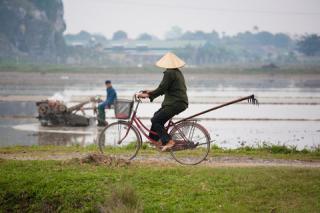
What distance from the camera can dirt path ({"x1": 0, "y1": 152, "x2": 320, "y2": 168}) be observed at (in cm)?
1241

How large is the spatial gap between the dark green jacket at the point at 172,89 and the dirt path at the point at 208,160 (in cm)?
138

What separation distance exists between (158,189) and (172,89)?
211 centimetres

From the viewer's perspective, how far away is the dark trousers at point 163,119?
11.5m

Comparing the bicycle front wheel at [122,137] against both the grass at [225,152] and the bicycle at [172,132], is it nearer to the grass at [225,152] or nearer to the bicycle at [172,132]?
the bicycle at [172,132]

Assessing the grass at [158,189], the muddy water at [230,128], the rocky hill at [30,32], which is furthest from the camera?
the rocky hill at [30,32]

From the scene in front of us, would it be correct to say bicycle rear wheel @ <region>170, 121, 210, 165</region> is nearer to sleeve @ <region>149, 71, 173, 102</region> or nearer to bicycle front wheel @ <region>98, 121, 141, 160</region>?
bicycle front wheel @ <region>98, 121, 141, 160</region>

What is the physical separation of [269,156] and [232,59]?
170 metres

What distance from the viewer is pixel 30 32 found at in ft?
461

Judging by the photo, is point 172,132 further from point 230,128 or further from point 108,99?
point 230,128

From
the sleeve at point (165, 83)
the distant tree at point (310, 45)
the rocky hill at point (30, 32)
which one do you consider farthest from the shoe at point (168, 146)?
the distant tree at point (310, 45)

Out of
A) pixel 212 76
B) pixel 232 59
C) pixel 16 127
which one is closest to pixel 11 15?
pixel 212 76

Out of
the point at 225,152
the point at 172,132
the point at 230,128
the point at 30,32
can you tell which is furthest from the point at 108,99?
the point at 30,32

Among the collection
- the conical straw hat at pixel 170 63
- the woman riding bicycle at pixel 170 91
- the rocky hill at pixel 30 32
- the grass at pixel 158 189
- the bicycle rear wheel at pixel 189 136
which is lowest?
the grass at pixel 158 189

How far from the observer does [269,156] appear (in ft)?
45.6
